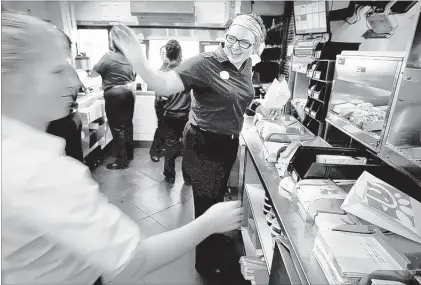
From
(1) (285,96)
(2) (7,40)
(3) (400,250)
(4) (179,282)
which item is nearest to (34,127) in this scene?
(2) (7,40)

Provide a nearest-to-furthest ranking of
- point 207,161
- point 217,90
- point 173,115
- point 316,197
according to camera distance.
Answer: point 316,197
point 217,90
point 207,161
point 173,115

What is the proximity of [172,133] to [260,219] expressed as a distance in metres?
2.12

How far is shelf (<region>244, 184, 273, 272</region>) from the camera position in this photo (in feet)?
5.73

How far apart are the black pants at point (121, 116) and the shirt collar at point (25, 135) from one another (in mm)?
3496

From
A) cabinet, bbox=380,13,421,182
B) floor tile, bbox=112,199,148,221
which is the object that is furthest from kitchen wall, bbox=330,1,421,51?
floor tile, bbox=112,199,148,221

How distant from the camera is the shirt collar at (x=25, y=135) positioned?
541mm

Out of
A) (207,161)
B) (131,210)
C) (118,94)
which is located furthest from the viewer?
(118,94)

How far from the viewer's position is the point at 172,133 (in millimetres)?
3812

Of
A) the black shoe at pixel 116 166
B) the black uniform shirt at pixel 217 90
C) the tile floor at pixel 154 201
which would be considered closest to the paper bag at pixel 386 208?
the black uniform shirt at pixel 217 90

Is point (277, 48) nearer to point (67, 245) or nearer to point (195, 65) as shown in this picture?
point (195, 65)

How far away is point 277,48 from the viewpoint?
4.79m

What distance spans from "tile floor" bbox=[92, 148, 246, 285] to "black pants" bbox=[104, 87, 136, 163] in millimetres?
264

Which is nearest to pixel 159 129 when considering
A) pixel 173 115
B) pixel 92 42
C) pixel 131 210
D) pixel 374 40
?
pixel 173 115

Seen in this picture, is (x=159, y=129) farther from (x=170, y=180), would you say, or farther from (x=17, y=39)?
(x=17, y=39)
